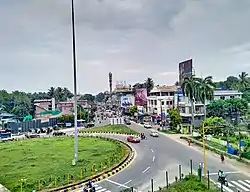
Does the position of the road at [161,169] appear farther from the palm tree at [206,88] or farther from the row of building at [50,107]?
the row of building at [50,107]

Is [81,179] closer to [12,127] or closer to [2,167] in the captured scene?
[2,167]

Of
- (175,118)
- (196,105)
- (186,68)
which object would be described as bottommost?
(175,118)

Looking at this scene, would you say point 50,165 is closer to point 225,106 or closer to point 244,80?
point 225,106

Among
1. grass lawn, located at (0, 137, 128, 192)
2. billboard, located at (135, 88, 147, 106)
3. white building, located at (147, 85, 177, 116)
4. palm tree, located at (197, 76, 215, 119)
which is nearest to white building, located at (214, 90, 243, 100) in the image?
white building, located at (147, 85, 177, 116)

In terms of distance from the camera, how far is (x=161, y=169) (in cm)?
3073

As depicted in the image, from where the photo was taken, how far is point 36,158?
3747 centimetres

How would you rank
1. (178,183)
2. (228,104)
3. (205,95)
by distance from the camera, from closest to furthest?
(178,183)
(205,95)
(228,104)

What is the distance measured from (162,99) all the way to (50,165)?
2384 inches

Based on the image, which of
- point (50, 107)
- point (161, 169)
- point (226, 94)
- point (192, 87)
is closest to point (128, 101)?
point (50, 107)

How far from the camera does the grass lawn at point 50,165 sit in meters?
25.8

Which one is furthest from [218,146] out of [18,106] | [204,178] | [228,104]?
[18,106]

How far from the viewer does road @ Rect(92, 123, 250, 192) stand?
982 inches

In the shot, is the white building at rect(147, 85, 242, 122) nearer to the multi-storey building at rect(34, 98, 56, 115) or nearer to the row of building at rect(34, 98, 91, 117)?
the row of building at rect(34, 98, 91, 117)

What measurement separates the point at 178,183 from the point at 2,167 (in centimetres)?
1905
